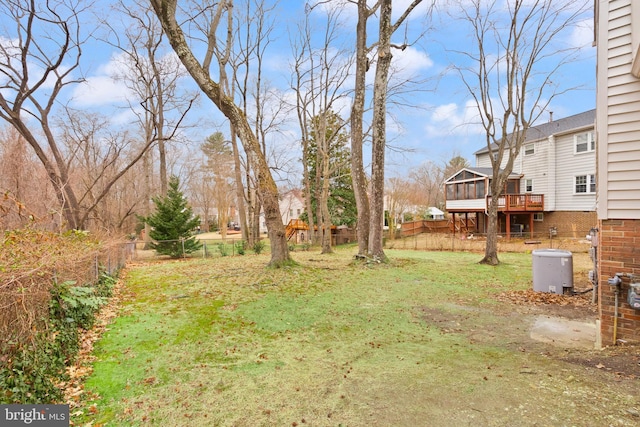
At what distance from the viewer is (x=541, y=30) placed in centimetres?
1052

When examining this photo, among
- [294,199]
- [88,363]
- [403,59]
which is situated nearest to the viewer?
[88,363]

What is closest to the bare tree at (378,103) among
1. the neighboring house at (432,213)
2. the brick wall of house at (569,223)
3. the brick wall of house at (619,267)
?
the brick wall of house at (619,267)

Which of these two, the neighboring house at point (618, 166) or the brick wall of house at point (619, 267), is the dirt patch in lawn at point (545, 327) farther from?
the neighboring house at point (618, 166)

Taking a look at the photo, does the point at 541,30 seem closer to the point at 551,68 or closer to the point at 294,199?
the point at 551,68

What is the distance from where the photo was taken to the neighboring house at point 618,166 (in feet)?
11.8

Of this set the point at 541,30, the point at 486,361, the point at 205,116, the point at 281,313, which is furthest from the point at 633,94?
the point at 205,116

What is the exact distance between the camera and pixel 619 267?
147 inches

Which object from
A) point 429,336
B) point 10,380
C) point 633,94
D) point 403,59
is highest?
point 403,59

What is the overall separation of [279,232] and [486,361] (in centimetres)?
560

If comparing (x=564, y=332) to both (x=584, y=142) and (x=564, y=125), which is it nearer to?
(x=584, y=142)

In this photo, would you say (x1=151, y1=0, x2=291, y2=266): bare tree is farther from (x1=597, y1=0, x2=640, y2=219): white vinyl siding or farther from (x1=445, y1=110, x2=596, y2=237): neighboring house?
(x1=445, y1=110, x2=596, y2=237): neighboring house

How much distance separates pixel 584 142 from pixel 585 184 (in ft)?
7.64

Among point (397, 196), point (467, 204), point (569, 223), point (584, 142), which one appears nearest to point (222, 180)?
point (397, 196)

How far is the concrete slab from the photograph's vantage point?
408cm
